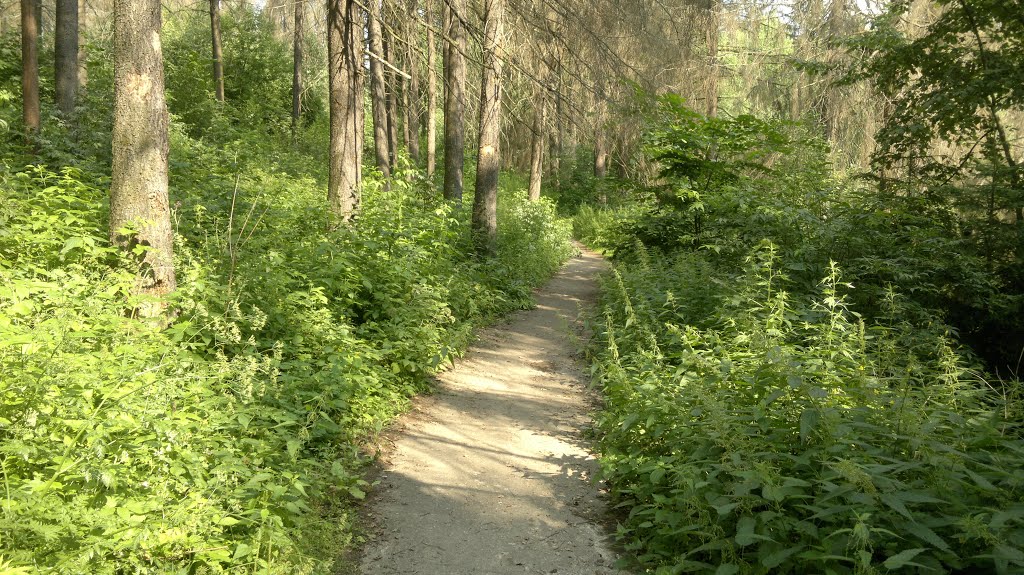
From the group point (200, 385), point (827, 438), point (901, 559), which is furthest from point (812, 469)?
point (200, 385)

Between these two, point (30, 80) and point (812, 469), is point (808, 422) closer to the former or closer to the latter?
point (812, 469)

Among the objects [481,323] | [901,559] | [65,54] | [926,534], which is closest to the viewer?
[901,559]

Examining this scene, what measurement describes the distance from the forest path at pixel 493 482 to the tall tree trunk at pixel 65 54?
28.3 ft

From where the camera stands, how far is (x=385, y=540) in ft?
13.2

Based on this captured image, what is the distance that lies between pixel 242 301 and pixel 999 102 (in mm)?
9498

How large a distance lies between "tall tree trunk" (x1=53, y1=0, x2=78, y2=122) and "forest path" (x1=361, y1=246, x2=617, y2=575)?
8625 millimetres

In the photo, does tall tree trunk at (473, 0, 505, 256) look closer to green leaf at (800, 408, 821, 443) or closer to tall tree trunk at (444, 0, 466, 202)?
tall tree trunk at (444, 0, 466, 202)

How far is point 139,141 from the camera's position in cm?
539

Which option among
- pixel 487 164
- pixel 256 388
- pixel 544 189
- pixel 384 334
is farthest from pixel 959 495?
pixel 544 189

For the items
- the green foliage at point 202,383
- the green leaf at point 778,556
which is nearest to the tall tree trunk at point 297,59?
the green foliage at point 202,383

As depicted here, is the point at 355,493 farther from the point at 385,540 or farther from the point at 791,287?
the point at 791,287

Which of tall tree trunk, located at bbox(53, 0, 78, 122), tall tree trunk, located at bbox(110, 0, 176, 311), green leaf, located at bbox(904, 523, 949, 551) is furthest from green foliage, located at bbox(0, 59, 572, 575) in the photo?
tall tree trunk, located at bbox(53, 0, 78, 122)

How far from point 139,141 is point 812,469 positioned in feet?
18.0

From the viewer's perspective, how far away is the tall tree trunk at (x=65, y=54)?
36.2 ft
